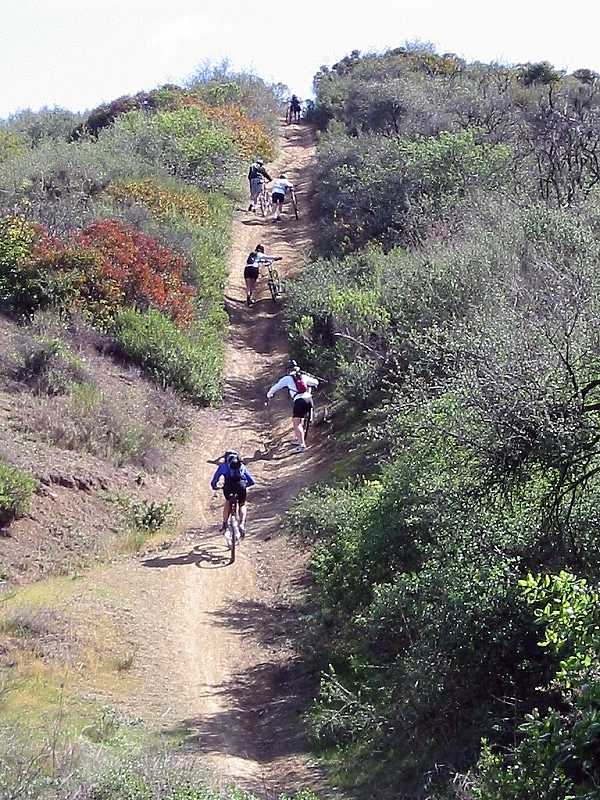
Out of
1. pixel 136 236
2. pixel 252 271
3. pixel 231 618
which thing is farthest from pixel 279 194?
pixel 231 618

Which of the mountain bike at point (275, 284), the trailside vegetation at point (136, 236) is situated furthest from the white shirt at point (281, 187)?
the mountain bike at point (275, 284)

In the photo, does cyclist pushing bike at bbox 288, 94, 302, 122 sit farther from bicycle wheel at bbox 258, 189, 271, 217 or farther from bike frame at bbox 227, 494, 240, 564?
bike frame at bbox 227, 494, 240, 564

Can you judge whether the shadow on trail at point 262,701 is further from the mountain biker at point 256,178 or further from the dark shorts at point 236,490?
the mountain biker at point 256,178

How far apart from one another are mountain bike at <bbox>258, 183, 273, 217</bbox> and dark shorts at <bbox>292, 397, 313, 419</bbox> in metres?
16.7

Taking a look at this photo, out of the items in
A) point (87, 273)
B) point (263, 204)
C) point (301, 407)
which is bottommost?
point (301, 407)

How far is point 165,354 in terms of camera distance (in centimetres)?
1908

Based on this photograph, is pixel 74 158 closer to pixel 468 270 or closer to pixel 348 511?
pixel 468 270

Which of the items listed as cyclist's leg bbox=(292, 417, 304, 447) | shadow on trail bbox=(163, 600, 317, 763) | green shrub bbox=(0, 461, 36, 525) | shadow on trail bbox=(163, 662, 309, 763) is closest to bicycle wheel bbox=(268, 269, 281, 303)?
cyclist's leg bbox=(292, 417, 304, 447)

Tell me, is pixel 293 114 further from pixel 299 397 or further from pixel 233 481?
pixel 233 481

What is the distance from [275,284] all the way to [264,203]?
7664mm

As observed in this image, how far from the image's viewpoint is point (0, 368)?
52.3ft

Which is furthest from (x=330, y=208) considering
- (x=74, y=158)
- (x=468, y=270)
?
(x=468, y=270)

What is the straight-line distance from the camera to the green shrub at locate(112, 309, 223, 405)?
1897cm

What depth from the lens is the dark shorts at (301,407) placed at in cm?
1691
